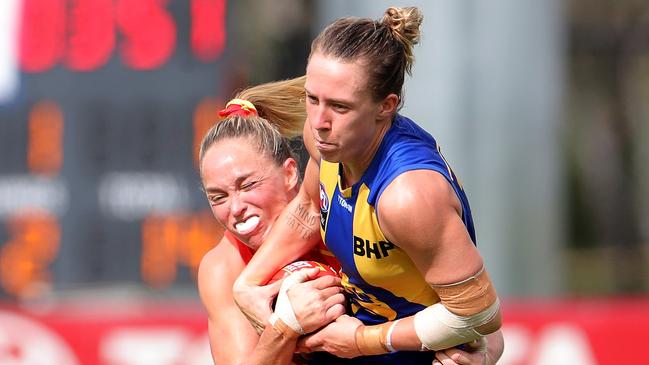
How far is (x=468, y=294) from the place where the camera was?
10.7 feet

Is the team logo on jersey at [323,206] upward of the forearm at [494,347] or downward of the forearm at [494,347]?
upward

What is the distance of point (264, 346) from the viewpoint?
12.0ft

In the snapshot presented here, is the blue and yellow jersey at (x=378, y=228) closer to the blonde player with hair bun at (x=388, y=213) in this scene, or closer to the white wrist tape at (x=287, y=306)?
the blonde player with hair bun at (x=388, y=213)

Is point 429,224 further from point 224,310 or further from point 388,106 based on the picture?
point 224,310

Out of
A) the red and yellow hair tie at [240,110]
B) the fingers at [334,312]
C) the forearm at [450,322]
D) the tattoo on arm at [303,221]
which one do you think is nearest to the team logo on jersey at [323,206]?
the tattoo on arm at [303,221]

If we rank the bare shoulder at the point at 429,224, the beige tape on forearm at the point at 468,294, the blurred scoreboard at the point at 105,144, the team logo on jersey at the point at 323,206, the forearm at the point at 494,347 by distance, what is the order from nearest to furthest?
the bare shoulder at the point at 429,224 < the beige tape on forearm at the point at 468,294 < the team logo on jersey at the point at 323,206 < the forearm at the point at 494,347 < the blurred scoreboard at the point at 105,144

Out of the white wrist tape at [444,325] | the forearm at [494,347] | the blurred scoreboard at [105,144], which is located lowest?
the blurred scoreboard at [105,144]

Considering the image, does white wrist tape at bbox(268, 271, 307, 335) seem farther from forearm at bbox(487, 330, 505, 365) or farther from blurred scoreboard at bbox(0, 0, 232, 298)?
blurred scoreboard at bbox(0, 0, 232, 298)

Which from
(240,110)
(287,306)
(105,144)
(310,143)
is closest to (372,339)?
(287,306)

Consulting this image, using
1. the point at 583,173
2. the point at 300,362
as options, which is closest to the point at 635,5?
the point at 583,173

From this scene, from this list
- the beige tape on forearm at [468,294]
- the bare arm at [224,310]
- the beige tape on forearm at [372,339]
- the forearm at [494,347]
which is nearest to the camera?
the beige tape on forearm at [468,294]

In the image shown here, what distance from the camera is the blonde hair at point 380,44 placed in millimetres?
3225

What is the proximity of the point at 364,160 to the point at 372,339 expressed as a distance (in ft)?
1.51

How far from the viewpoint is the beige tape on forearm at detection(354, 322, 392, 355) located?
3.41m
